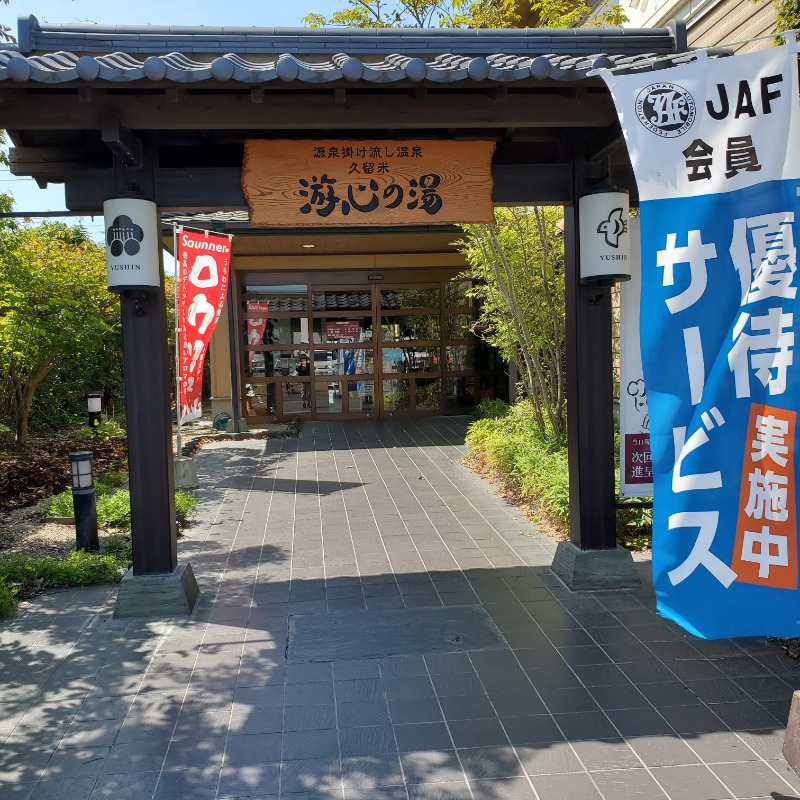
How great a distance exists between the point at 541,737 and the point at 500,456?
5990 millimetres

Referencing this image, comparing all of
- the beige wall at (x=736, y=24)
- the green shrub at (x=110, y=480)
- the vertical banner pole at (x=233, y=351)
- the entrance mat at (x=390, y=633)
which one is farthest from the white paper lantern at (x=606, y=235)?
the vertical banner pole at (x=233, y=351)

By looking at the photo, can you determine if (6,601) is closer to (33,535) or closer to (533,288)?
(33,535)

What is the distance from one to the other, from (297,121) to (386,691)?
356cm

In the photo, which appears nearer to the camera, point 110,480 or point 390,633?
point 390,633

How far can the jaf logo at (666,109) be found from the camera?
309 cm

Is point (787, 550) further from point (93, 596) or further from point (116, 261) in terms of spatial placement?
point (93, 596)

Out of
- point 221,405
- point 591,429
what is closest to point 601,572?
point 591,429

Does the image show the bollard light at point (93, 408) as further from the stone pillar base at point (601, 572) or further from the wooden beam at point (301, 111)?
the stone pillar base at point (601, 572)

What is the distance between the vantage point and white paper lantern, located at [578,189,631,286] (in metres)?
5.12

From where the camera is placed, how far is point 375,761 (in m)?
3.41

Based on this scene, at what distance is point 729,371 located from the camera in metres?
2.86

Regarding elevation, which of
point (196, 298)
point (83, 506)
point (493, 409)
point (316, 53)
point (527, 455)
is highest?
point (316, 53)

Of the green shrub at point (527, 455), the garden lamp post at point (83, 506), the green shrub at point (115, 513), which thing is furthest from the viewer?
the green shrub at point (115, 513)

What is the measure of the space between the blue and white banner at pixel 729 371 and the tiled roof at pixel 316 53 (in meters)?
1.67
